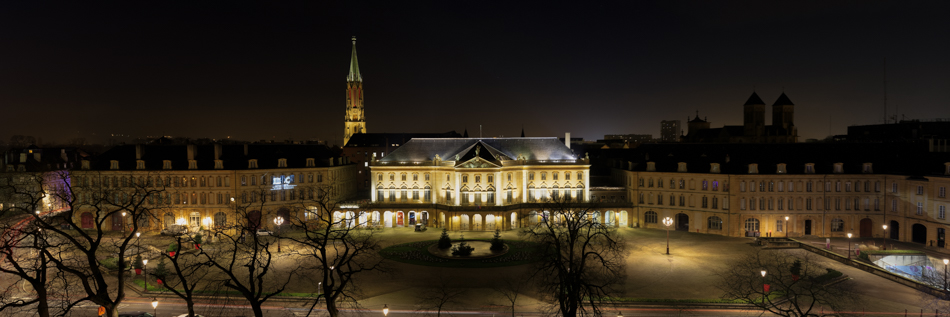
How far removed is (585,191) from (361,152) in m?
57.8

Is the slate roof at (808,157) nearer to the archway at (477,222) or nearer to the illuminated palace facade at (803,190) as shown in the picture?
the illuminated palace facade at (803,190)

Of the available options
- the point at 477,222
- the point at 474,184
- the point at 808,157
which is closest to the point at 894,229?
the point at 808,157

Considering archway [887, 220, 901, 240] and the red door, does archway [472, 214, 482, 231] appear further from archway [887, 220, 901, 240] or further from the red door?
the red door

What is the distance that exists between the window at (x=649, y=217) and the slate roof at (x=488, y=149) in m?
13.8

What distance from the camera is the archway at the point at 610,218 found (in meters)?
78.9

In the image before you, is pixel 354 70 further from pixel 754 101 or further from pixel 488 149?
pixel 754 101

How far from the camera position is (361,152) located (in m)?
120

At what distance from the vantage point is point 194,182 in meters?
74.9

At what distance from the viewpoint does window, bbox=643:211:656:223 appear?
77562 mm

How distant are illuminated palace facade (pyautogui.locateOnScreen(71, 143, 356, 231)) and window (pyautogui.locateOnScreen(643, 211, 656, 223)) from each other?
45.2 meters

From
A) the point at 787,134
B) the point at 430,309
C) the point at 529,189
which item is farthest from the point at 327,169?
the point at 787,134

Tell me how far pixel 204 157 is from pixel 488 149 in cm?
4096

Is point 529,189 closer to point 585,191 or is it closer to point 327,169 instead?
point 585,191

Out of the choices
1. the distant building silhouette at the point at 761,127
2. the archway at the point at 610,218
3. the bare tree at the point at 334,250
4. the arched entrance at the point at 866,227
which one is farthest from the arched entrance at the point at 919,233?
the distant building silhouette at the point at 761,127
